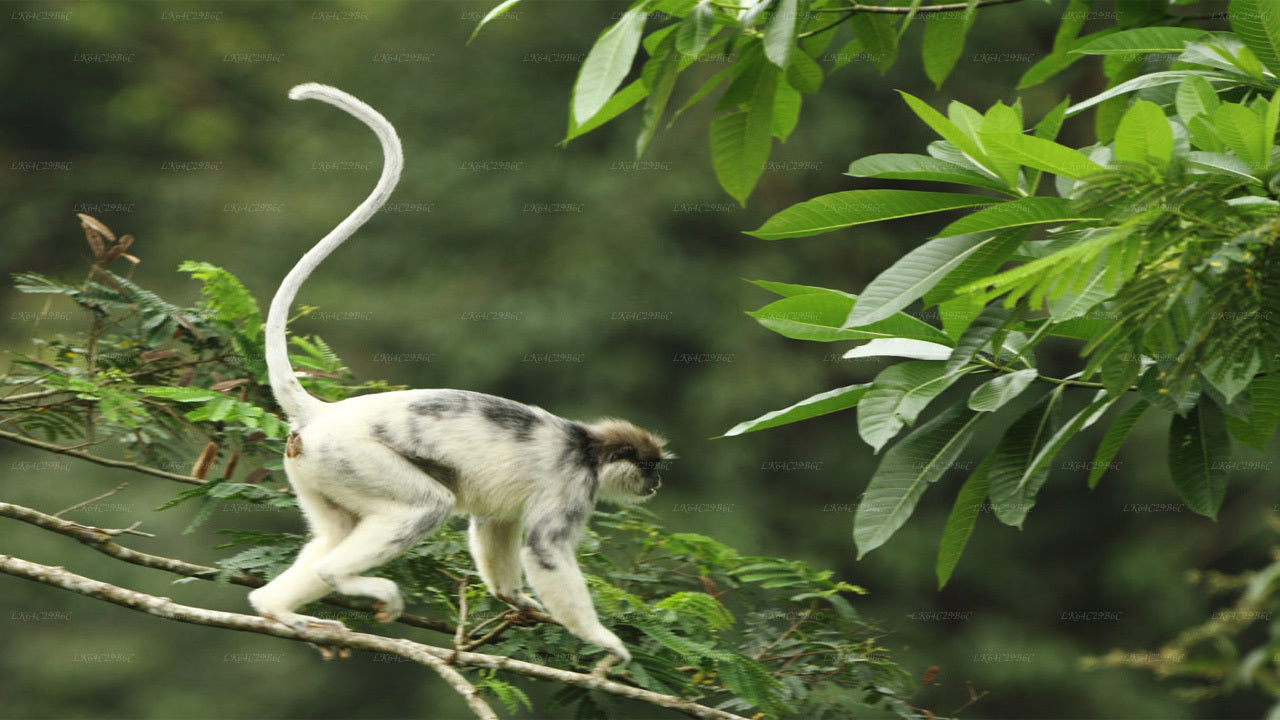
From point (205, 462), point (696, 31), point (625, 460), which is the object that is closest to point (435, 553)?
point (625, 460)

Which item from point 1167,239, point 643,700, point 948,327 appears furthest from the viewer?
point 643,700

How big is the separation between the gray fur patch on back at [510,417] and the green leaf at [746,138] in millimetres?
1297

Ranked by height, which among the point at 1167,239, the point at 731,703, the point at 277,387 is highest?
the point at 1167,239

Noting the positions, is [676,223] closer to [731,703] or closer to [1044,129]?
[731,703]

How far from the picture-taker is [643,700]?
2588 mm

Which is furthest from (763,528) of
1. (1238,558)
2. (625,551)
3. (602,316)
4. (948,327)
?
(948,327)

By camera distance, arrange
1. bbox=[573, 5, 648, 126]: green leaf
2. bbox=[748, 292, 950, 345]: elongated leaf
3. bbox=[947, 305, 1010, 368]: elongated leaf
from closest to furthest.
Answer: bbox=[573, 5, 648, 126]: green leaf, bbox=[947, 305, 1010, 368]: elongated leaf, bbox=[748, 292, 950, 345]: elongated leaf

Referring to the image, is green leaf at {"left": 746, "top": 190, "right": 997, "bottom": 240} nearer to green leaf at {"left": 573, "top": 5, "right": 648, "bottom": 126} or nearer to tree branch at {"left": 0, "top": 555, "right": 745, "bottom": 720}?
green leaf at {"left": 573, "top": 5, "right": 648, "bottom": 126}

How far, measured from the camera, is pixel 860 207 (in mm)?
1978

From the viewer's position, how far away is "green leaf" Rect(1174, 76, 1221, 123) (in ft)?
6.02

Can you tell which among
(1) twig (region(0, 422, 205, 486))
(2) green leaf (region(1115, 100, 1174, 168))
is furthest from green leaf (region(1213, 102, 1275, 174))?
(1) twig (region(0, 422, 205, 486))

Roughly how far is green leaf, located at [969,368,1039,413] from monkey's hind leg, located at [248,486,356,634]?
1.58 m

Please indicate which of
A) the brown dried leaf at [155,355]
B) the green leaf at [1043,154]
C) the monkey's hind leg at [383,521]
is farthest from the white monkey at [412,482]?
the green leaf at [1043,154]

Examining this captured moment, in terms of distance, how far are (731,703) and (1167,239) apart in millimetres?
1749
